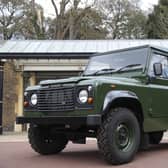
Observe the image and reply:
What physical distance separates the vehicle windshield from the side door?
0.83ft

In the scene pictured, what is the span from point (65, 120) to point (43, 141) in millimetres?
1577

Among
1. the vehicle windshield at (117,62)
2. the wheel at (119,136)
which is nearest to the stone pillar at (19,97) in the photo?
the vehicle windshield at (117,62)

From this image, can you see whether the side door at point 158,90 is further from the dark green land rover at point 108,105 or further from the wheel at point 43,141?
the wheel at point 43,141

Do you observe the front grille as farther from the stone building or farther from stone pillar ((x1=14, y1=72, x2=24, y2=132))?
stone pillar ((x1=14, y1=72, x2=24, y2=132))

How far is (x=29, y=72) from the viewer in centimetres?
2014

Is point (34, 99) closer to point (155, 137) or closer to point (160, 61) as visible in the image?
point (160, 61)

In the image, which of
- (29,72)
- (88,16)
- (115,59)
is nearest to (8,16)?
(88,16)

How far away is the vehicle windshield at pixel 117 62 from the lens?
32.7 ft

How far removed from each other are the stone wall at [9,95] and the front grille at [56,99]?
10861mm

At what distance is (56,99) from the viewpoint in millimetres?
8961

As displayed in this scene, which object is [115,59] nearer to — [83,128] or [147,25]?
[83,128]

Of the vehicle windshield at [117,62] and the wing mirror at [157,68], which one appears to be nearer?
the wing mirror at [157,68]

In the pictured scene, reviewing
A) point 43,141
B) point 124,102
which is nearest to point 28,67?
point 43,141

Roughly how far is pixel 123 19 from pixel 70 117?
136 feet
